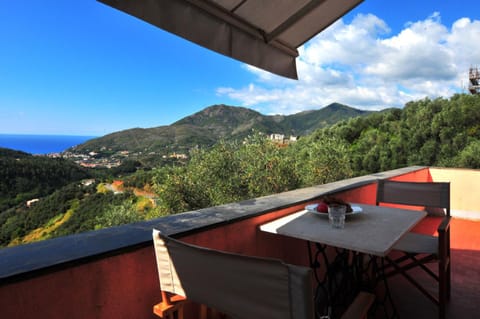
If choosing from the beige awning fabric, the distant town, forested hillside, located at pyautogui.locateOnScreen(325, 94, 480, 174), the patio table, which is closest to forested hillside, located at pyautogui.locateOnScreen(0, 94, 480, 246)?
forested hillside, located at pyautogui.locateOnScreen(325, 94, 480, 174)

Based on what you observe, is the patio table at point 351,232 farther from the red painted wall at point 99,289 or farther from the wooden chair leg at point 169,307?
the wooden chair leg at point 169,307

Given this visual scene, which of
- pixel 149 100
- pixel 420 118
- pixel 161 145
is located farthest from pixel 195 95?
pixel 420 118

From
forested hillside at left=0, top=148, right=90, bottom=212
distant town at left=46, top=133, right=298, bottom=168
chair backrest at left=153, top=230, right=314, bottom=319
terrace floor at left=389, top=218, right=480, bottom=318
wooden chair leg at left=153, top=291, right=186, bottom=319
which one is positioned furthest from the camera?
distant town at left=46, top=133, right=298, bottom=168

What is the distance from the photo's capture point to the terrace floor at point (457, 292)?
2.03 metres

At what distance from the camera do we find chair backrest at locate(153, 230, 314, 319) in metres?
0.71

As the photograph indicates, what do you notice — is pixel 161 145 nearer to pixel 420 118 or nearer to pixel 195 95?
pixel 420 118

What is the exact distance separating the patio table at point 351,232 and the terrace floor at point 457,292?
37 cm

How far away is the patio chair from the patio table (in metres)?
0.17

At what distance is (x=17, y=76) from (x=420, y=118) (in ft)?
146

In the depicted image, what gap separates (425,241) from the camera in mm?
2150

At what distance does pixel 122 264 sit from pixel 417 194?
2.35 metres

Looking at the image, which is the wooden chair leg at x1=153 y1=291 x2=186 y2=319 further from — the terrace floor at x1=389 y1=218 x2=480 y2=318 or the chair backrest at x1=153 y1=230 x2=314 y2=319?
the terrace floor at x1=389 y1=218 x2=480 y2=318

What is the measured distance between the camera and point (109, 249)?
3.51ft

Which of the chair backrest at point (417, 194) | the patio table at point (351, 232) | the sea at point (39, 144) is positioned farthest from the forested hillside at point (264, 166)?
the patio table at point (351, 232)
